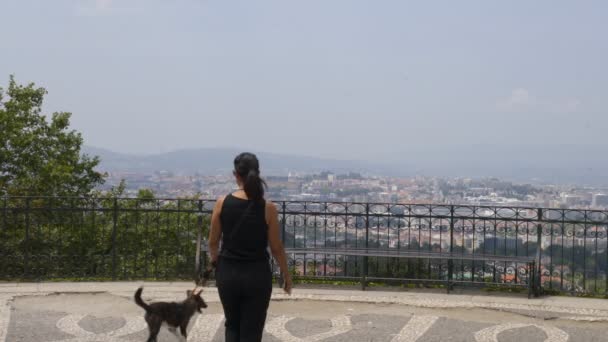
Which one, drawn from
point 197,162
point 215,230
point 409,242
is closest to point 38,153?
point 409,242

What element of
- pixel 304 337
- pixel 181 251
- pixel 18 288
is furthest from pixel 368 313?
pixel 181 251

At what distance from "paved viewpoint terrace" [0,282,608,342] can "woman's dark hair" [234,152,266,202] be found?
3.57 meters

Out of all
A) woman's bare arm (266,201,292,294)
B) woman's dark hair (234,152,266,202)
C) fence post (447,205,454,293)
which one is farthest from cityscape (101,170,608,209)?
woman's dark hair (234,152,266,202)

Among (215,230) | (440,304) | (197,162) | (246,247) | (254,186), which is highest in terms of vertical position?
(254,186)

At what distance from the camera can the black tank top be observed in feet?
18.8

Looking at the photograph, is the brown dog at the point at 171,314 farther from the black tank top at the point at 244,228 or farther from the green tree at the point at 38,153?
the green tree at the point at 38,153

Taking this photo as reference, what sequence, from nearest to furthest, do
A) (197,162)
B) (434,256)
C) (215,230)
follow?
1. (215,230)
2. (434,256)
3. (197,162)

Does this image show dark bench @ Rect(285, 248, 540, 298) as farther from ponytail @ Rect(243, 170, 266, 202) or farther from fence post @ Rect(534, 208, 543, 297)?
ponytail @ Rect(243, 170, 266, 202)

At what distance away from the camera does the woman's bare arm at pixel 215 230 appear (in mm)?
5891

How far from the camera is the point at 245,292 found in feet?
18.9

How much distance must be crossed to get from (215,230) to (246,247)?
40 centimetres

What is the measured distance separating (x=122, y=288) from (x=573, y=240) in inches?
291

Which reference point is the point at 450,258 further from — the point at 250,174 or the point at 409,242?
the point at 250,174

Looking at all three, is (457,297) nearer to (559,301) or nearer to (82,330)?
(559,301)
